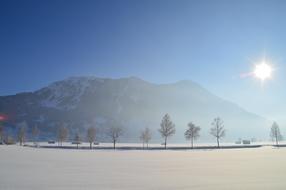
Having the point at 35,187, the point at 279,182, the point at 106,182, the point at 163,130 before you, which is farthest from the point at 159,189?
the point at 163,130

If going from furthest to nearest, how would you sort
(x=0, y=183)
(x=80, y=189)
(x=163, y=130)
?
(x=163, y=130)
(x=0, y=183)
(x=80, y=189)

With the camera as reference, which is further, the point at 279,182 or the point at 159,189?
the point at 279,182

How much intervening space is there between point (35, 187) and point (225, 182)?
961cm

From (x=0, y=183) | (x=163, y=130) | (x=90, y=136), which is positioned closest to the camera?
(x=0, y=183)

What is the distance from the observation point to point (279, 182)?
13.5m

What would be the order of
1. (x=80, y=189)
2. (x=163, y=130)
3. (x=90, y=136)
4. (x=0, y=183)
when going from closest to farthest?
1. (x=80, y=189)
2. (x=0, y=183)
3. (x=163, y=130)
4. (x=90, y=136)

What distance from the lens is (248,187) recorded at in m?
12.2

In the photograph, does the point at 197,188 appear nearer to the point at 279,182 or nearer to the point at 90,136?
the point at 279,182

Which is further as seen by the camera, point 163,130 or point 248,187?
point 163,130

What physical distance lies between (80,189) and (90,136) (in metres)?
100.0

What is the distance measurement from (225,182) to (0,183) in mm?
11701

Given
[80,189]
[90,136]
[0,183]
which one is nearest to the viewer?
[80,189]

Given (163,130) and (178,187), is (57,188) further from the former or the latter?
(163,130)

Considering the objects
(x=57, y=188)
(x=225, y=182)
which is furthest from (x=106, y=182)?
(x=225, y=182)
